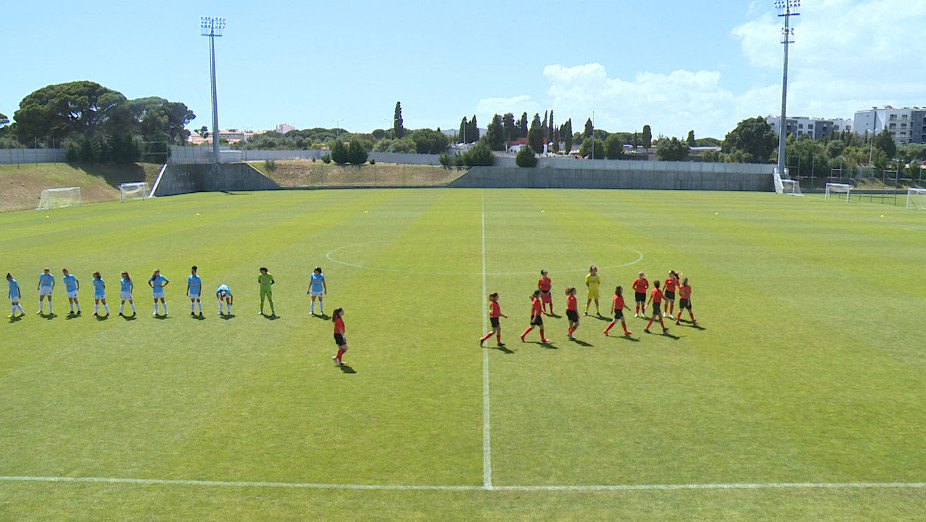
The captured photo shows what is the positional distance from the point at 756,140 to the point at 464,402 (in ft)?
491

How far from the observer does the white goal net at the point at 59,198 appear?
70831 millimetres

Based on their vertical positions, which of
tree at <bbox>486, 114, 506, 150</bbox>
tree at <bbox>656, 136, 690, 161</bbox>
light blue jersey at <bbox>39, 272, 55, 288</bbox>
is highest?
tree at <bbox>486, 114, 506, 150</bbox>

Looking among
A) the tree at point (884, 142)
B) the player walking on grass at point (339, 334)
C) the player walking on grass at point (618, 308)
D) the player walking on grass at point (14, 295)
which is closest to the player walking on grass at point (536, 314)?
the player walking on grass at point (618, 308)

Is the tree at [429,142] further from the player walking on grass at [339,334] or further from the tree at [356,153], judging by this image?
the player walking on grass at [339,334]

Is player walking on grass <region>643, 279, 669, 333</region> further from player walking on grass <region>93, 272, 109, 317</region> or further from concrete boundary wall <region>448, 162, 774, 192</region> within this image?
concrete boundary wall <region>448, 162, 774, 192</region>

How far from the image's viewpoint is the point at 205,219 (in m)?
54.8

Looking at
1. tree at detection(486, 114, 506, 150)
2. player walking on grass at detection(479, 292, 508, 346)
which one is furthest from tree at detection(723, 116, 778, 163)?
player walking on grass at detection(479, 292, 508, 346)

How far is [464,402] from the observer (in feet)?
48.1

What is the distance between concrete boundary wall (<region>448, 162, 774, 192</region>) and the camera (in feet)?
368

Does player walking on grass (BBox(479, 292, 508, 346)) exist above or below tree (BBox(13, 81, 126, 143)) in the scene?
below

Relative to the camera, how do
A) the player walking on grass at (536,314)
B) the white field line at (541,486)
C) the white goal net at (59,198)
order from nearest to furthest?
1. the white field line at (541,486)
2. the player walking on grass at (536,314)
3. the white goal net at (59,198)

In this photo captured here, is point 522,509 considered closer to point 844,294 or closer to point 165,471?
point 165,471

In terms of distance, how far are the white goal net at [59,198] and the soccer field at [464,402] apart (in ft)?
156

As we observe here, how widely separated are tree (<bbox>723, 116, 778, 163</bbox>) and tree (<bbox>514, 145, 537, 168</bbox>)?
183 ft
